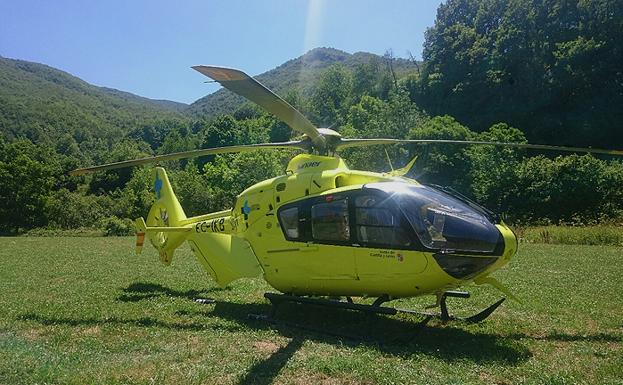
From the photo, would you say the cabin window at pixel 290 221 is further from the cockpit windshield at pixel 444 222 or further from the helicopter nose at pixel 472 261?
the helicopter nose at pixel 472 261

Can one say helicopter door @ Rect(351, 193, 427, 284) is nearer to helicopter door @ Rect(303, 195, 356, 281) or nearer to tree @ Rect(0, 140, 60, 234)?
helicopter door @ Rect(303, 195, 356, 281)

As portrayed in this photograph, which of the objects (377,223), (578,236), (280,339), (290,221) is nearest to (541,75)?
(578,236)

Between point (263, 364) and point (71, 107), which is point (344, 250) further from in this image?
point (71, 107)

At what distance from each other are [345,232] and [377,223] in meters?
0.62

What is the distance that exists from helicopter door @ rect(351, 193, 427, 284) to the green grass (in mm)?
22498

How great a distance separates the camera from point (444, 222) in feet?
24.6

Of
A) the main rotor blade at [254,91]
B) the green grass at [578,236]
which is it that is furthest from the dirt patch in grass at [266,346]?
the green grass at [578,236]

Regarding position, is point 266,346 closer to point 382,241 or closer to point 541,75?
point 382,241

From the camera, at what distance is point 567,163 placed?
4062cm

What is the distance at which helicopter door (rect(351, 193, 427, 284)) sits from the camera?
7609 mm

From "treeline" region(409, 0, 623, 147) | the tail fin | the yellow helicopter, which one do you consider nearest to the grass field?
the yellow helicopter

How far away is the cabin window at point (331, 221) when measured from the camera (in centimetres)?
823

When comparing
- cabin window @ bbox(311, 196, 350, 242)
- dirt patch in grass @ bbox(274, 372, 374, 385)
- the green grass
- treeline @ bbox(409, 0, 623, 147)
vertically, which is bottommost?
the green grass

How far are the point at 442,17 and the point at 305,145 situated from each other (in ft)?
271
